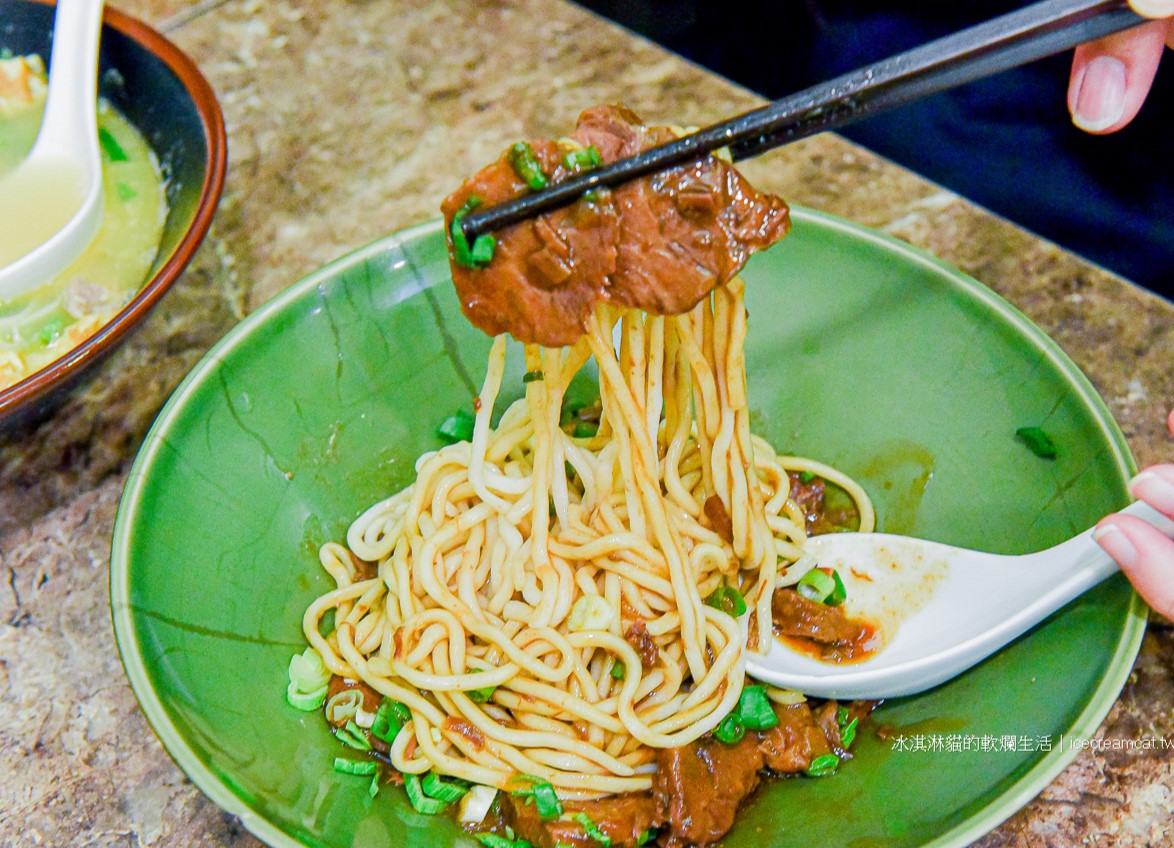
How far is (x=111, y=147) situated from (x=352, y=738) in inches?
78.2

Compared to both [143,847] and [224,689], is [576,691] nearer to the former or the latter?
[224,689]

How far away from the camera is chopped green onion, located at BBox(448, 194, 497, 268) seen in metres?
1.64

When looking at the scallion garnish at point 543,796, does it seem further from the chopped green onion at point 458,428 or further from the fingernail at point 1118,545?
the fingernail at point 1118,545

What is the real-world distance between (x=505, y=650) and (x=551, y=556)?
0.81ft

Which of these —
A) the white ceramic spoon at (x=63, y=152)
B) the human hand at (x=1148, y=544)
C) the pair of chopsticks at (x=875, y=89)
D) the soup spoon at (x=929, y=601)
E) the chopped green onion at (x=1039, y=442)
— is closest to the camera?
the pair of chopsticks at (x=875, y=89)

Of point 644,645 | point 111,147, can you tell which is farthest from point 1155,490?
point 111,147

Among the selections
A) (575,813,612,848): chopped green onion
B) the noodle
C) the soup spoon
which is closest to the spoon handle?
the noodle

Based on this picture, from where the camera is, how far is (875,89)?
1.49m

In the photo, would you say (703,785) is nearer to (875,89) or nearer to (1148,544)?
(1148,544)

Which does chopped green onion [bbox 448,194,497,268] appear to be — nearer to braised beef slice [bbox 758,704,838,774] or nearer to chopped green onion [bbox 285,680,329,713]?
chopped green onion [bbox 285,680,329,713]

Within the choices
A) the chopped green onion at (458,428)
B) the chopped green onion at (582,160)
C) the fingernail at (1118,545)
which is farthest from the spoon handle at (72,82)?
the fingernail at (1118,545)

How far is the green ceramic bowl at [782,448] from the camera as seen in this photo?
5.46ft

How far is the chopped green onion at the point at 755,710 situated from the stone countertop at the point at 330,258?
0.53 metres

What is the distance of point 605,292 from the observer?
1.68 meters
